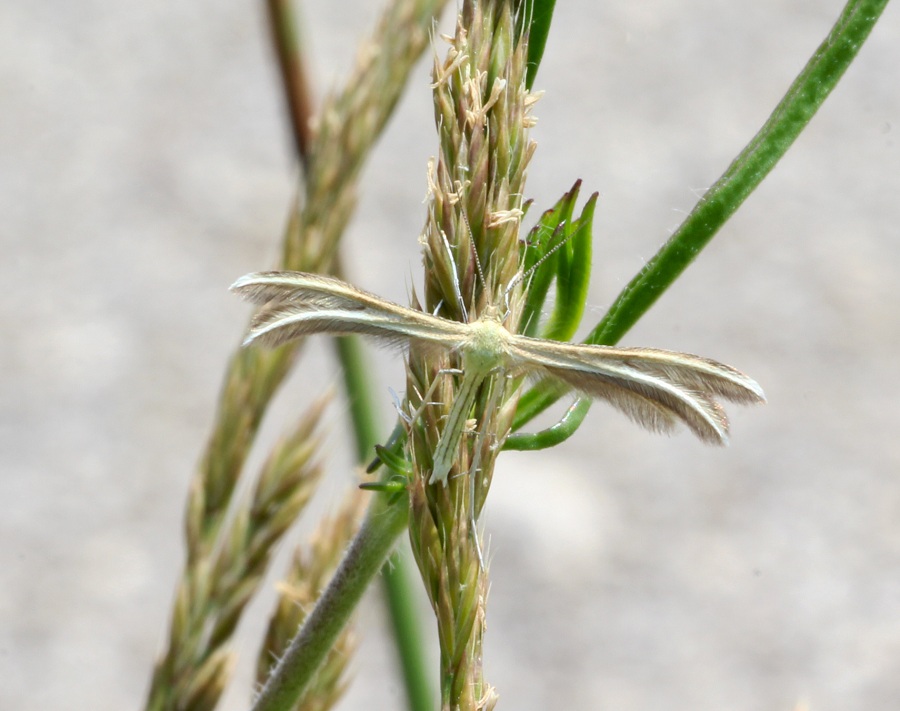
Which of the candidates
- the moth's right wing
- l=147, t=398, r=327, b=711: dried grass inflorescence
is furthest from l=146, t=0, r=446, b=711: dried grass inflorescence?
the moth's right wing

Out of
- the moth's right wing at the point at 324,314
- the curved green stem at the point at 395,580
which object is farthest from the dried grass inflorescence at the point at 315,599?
the moth's right wing at the point at 324,314

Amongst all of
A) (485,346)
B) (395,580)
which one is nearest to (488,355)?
(485,346)

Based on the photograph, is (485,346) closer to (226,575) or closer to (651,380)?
(651,380)

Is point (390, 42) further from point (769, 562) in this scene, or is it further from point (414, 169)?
point (414, 169)

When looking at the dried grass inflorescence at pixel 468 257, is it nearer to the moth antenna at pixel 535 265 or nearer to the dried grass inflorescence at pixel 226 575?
the moth antenna at pixel 535 265

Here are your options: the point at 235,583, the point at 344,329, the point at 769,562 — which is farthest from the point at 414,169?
the point at 344,329

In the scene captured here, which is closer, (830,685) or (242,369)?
(242,369)
